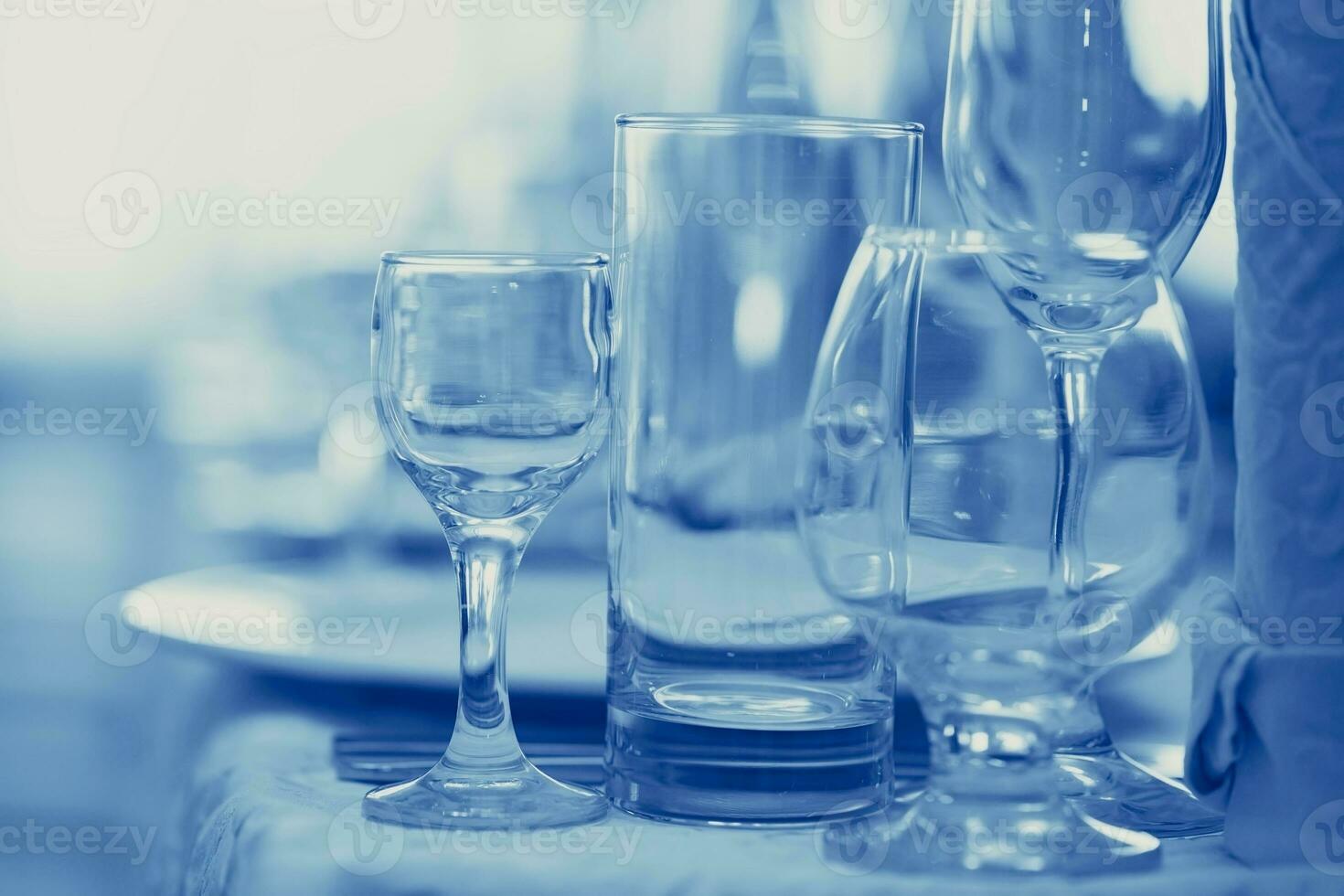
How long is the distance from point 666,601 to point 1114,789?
0.36ft

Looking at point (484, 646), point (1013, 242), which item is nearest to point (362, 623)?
point (484, 646)

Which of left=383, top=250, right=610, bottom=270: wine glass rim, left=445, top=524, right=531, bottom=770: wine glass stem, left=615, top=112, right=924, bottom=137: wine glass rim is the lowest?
left=445, top=524, right=531, bottom=770: wine glass stem

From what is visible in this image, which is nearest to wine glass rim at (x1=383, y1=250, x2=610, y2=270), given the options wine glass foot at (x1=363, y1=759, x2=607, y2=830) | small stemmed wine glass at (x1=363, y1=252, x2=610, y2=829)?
small stemmed wine glass at (x1=363, y1=252, x2=610, y2=829)

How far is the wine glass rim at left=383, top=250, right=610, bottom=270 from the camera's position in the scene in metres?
0.34

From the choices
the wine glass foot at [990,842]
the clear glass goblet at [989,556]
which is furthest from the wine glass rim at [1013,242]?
the wine glass foot at [990,842]

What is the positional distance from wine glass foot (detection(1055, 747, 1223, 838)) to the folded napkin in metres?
0.01

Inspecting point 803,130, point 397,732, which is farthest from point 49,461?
point 803,130

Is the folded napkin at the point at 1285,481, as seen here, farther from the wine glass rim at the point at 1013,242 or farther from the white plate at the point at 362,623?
the white plate at the point at 362,623

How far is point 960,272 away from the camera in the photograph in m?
0.35

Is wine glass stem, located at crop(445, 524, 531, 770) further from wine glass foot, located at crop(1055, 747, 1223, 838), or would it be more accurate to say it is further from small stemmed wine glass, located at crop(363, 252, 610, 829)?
wine glass foot, located at crop(1055, 747, 1223, 838)

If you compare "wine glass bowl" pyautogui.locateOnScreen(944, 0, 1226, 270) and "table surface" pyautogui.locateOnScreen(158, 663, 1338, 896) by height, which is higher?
"wine glass bowl" pyautogui.locateOnScreen(944, 0, 1226, 270)

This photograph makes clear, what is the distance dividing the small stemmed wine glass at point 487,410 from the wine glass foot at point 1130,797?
104 millimetres

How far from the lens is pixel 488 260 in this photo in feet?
1.13

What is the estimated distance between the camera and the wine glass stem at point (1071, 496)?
1.10 ft
